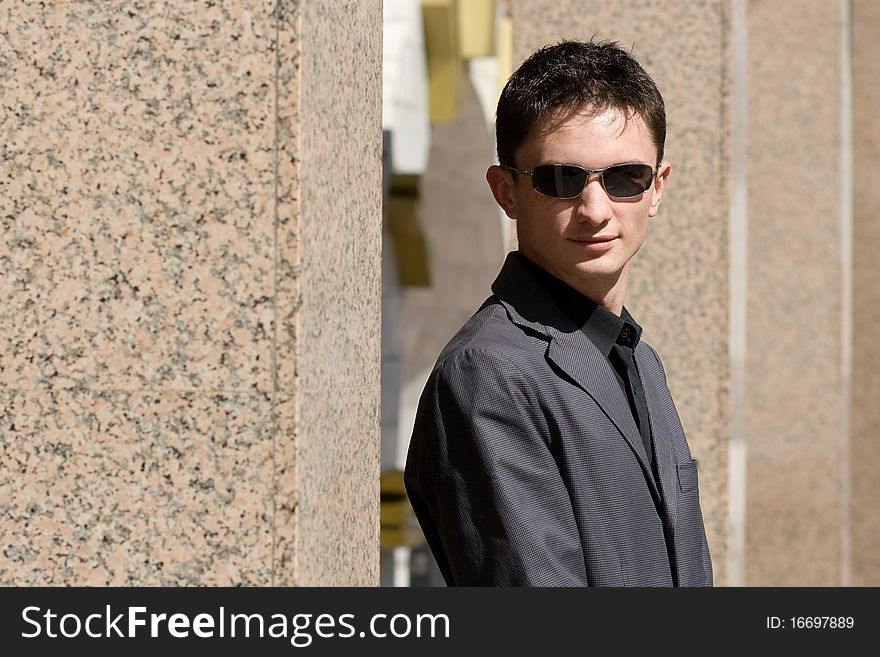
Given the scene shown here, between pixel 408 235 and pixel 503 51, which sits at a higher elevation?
pixel 503 51

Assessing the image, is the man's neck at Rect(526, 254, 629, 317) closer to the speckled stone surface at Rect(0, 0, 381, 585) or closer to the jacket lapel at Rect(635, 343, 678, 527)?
the jacket lapel at Rect(635, 343, 678, 527)

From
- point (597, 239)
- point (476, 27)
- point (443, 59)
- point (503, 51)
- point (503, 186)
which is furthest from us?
point (503, 51)

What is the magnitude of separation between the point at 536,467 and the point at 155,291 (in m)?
0.78

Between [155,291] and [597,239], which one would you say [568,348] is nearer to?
[597,239]

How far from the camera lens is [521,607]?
2.52 m

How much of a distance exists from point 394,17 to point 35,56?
21.6 ft

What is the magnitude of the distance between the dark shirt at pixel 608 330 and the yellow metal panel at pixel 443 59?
22.4ft

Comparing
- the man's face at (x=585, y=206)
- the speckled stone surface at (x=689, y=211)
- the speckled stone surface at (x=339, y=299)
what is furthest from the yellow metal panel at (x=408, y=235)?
the man's face at (x=585, y=206)

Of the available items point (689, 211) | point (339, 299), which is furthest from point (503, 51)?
point (339, 299)

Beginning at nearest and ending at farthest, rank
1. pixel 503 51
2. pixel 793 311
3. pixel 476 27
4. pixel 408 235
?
pixel 793 311 < pixel 476 27 < pixel 503 51 < pixel 408 235

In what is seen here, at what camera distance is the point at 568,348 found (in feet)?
9.18

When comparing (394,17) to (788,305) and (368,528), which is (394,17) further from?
(368,528)

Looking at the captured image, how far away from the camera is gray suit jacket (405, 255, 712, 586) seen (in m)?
2.55

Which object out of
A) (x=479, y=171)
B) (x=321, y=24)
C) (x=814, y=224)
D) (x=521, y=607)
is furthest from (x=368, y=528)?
(x=479, y=171)
